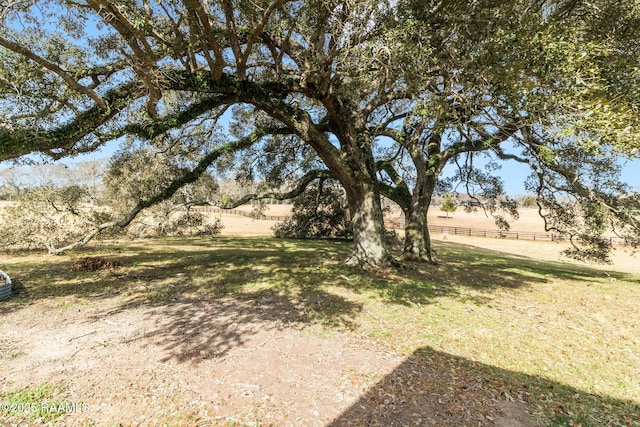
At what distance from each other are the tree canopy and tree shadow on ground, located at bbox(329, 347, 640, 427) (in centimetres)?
345

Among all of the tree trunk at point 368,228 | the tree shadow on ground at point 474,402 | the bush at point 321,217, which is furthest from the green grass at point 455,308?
the bush at point 321,217

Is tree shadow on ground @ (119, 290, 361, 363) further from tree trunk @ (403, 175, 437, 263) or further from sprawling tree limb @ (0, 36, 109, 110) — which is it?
tree trunk @ (403, 175, 437, 263)

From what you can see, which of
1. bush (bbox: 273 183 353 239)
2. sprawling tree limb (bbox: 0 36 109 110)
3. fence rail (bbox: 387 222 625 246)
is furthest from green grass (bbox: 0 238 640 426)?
fence rail (bbox: 387 222 625 246)

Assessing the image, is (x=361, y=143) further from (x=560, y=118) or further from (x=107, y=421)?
(x=107, y=421)

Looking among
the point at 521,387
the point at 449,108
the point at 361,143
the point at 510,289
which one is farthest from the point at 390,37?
the point at 510,289

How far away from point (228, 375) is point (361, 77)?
5.51 metres

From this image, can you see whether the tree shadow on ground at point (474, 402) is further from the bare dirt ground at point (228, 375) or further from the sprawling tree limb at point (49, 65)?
the sprawling tree limb at point (49, 65)

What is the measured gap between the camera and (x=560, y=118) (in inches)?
182

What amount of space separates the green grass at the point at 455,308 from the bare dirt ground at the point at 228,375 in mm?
443

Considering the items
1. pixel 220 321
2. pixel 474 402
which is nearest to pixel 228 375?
pixel 220 321

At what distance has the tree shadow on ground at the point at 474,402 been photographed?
3.08 metres

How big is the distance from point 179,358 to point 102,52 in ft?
25.7

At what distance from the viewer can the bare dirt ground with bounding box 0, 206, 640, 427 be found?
3.07m

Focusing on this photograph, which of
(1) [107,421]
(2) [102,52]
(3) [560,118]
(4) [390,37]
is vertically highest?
(2) [102,52]
